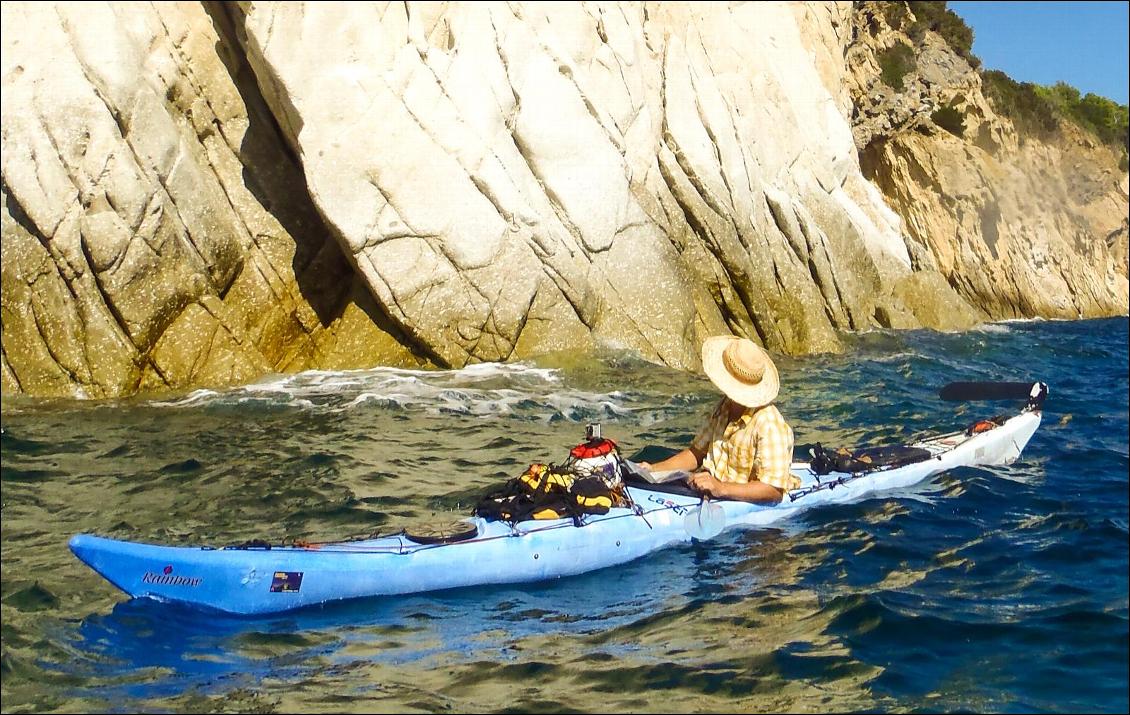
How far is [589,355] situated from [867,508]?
19.4ft

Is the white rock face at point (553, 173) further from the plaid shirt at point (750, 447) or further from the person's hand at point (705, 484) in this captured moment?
the person's hand at point (705, 484)

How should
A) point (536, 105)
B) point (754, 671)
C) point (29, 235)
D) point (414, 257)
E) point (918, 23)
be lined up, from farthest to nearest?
1. point (918, 23)
2. point (536, 105)
3. point (414, 257)
4. point (29, 235)
5. point (754, 671)

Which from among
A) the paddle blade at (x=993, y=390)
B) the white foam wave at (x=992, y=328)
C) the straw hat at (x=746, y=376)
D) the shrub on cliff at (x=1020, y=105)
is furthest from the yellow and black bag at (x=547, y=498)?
the shrub on cliff at (x=1020, y=105)

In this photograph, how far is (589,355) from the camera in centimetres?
1325

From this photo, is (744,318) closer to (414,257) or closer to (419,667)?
(414,257)

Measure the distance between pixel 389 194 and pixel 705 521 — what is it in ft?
22.8

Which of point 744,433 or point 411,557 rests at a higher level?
point 744,433

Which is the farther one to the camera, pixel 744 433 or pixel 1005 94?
pixel 1005 94

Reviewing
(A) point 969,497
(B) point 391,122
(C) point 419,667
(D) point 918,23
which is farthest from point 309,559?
(D) point 918,23

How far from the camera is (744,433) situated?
7.32 m

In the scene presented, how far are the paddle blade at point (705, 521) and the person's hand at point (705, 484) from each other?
6 centimetres

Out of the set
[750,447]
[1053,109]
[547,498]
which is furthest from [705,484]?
[1053,109]

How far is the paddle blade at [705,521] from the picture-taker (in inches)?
279

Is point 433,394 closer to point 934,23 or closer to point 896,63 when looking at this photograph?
point 896,63
